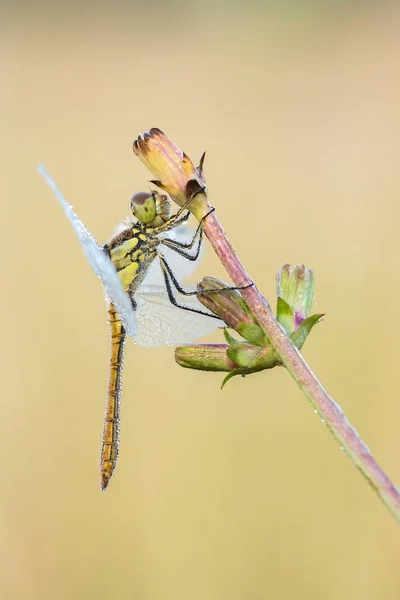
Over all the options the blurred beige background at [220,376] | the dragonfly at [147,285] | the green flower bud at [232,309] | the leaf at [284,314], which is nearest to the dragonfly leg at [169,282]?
the dragonfly at [147,285]

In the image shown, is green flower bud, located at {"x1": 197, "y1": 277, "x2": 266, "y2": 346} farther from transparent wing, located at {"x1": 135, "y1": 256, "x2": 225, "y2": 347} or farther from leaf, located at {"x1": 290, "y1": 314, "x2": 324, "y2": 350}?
transparent wing, located at {"x1": 135, "y1": 256, "x2": 225, "y2": 347}

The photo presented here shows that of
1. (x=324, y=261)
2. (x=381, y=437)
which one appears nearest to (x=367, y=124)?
(x=324, y=261)

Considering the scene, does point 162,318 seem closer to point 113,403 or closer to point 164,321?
point 164,321

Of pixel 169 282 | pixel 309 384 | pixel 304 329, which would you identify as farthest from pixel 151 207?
pixel 309 384

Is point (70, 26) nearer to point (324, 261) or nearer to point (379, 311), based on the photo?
point (324, 261)

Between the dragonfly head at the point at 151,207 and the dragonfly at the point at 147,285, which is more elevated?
the dragonfly head at the point at 151,207

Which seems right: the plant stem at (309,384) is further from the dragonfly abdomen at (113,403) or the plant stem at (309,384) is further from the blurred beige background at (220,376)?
the blurred beige background at (220,376)

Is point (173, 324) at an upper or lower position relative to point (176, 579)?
upper

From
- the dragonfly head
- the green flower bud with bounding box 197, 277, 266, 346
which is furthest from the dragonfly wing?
the green flower bud with bounding box 197, 277, 266, 346
